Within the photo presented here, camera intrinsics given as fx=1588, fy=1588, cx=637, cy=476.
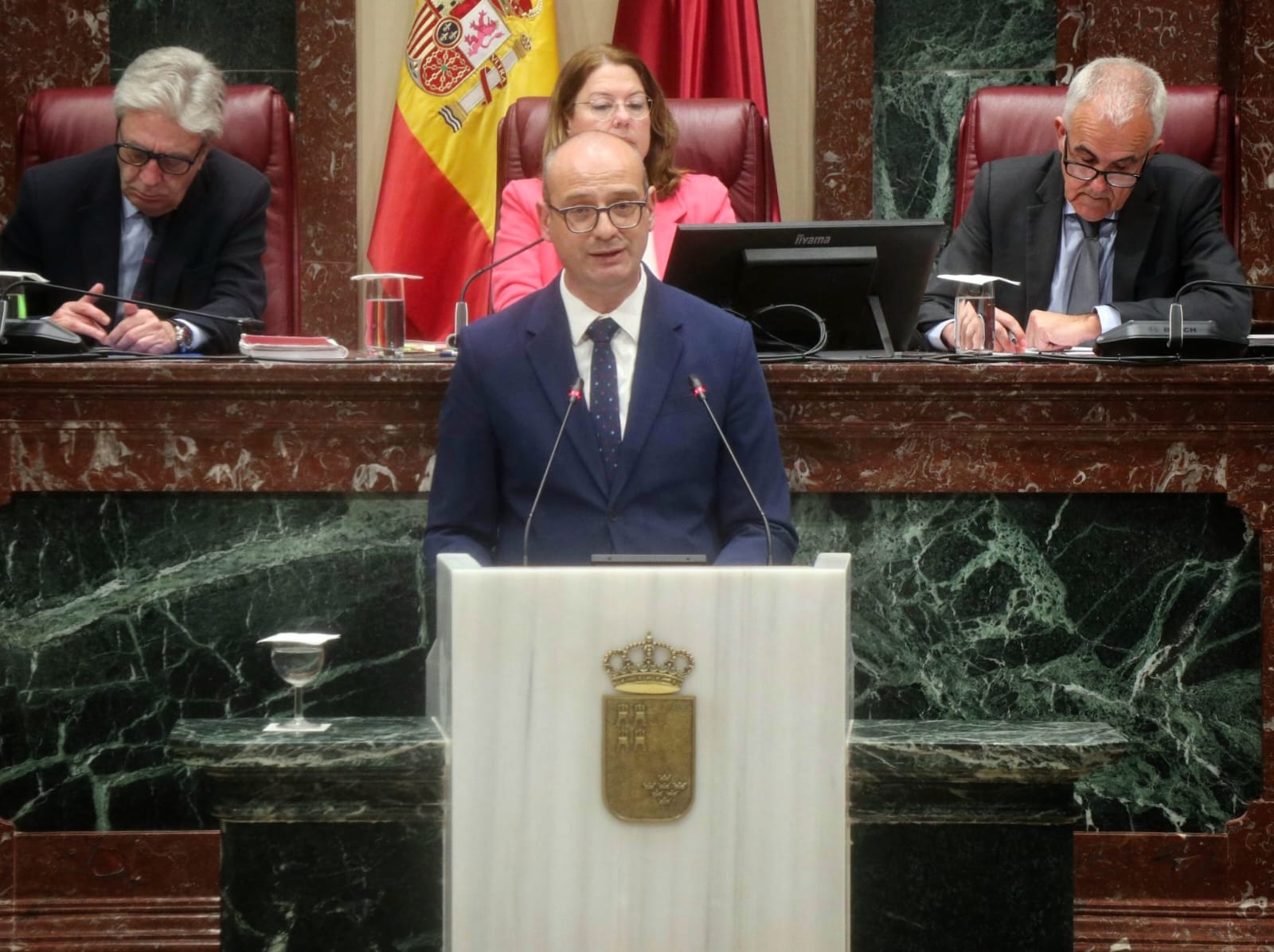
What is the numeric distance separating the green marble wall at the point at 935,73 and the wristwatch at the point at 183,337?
2056 mm

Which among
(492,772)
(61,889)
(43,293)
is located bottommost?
(61,889)

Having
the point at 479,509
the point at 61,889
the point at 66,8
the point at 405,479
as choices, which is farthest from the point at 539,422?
the point at 66,8

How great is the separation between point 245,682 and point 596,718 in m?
1.12

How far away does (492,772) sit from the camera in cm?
135

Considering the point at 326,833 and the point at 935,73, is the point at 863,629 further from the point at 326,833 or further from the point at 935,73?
the point at 935,73

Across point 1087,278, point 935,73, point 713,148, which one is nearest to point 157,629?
point 713,148

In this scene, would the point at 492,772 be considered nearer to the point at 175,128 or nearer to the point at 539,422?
the point at 539,422

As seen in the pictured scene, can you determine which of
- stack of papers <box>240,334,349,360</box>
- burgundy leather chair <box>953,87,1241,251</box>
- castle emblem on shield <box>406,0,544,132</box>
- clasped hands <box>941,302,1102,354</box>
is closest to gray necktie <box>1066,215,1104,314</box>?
clasped hands <box>941,302,1102,354</box>

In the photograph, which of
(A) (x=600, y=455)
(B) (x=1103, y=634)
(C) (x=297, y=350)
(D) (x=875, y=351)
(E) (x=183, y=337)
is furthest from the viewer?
(E) (x=183, y=337)

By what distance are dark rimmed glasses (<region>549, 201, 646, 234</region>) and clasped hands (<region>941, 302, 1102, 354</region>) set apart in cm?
83

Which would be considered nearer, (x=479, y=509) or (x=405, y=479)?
(x=479, y=509)

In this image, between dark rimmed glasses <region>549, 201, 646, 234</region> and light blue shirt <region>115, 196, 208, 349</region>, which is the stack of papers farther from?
light blue shirt <region>115, 196, 208, 349</region>

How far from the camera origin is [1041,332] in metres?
2.89

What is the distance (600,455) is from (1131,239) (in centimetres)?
152
